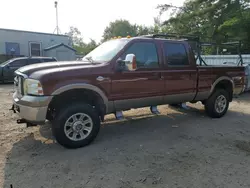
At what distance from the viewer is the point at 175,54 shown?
542 centimetres

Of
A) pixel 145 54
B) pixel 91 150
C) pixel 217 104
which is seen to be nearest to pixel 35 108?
pixel 91 150

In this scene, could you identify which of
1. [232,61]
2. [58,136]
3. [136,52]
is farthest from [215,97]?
[232,61]

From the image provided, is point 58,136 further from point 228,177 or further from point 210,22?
point 210,22

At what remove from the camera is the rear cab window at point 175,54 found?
525 cm

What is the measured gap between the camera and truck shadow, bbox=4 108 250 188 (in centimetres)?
325

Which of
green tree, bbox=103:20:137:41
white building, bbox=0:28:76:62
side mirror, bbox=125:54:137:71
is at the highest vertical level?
green tree, bbox=103:20:137:41

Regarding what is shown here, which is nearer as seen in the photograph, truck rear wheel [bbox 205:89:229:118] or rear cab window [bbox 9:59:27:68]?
truck rear wheel [bbox 205:89:229:118]

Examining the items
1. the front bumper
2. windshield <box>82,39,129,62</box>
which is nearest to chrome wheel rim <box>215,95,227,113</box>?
windshield <box>82,39,129,62</box>

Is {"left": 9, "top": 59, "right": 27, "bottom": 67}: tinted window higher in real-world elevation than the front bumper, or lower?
higher

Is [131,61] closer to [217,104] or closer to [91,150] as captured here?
[91,150]

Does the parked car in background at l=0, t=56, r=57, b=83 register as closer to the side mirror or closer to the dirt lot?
the dirt lot

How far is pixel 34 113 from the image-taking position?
3795mm

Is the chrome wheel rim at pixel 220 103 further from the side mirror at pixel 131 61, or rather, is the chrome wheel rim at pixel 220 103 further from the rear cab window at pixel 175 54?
the side mirror at pixel 131 61

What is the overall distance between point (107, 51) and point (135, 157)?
2.28 metres
